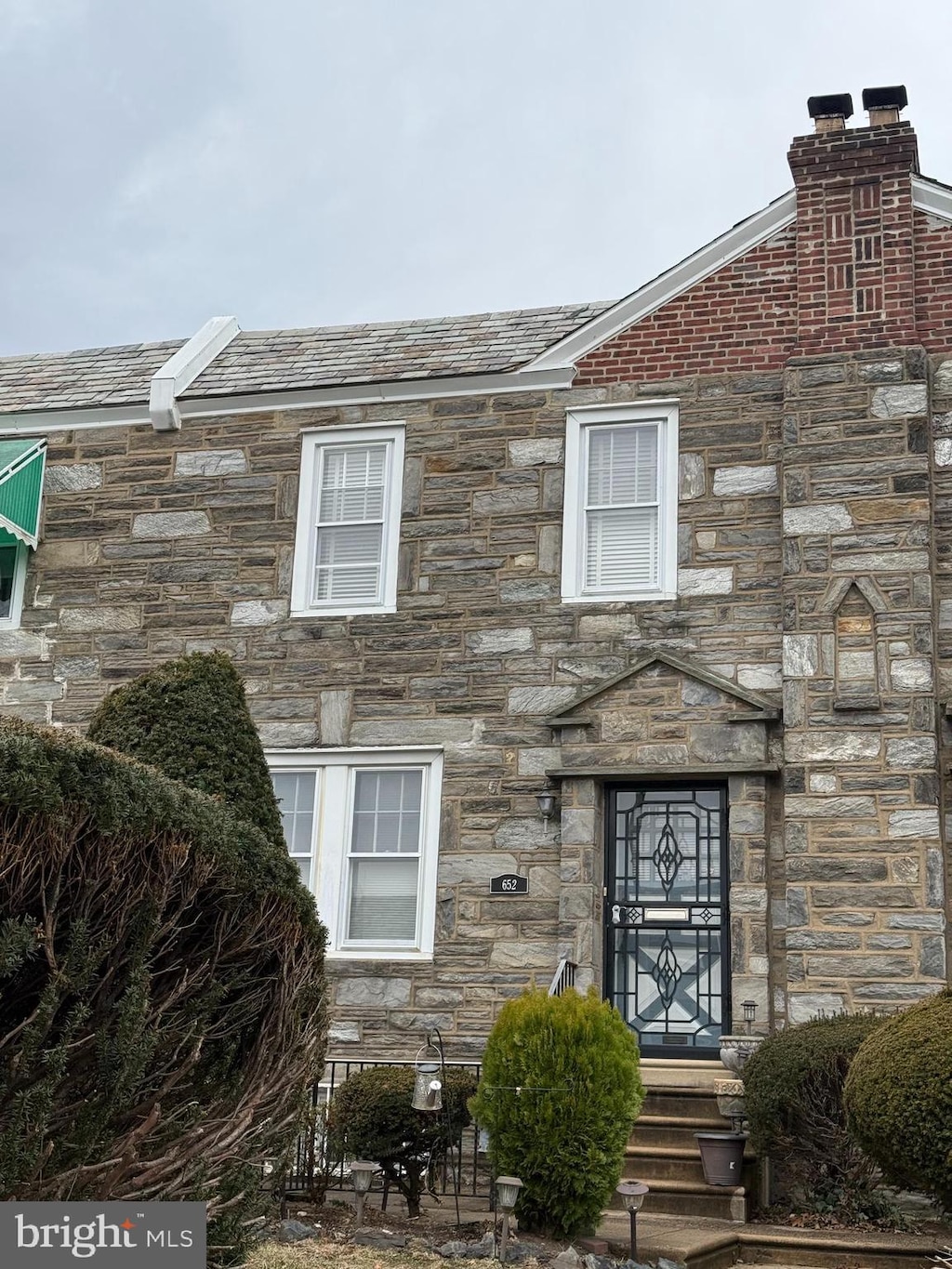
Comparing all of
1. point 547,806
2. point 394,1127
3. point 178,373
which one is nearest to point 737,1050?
point 547,806

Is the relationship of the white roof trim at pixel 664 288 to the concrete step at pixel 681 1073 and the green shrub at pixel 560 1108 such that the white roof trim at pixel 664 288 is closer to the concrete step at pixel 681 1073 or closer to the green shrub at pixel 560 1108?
the concrete step at pixel 681 1073

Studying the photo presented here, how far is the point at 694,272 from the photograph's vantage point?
12.3 m

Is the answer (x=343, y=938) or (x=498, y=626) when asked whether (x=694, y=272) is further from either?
(x=343, y=938)

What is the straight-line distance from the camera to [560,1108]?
26.1 ft

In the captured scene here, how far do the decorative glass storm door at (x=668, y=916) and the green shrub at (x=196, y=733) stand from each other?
5.41m

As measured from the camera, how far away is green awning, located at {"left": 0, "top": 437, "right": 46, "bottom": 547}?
1284cm

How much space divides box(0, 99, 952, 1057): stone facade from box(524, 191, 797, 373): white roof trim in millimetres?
94

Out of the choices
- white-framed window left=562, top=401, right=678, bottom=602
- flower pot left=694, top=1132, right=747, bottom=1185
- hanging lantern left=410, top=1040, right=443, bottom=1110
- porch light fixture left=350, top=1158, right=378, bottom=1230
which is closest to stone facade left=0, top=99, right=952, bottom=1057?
white-framed window left=562, top=401, right=678, bottom=602

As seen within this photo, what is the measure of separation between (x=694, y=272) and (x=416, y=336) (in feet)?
8.69

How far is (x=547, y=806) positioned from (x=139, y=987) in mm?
6792

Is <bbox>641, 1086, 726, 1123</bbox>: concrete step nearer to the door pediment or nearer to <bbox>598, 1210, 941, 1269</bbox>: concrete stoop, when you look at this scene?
<bbox>598, 1210, 941, 1269</bbox>: concrete stoop

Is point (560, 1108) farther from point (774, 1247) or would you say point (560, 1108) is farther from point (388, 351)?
point (388, 351)

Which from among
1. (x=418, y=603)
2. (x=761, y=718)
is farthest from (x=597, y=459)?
(x=761, y=718)

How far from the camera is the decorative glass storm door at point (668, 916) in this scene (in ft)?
35.9
